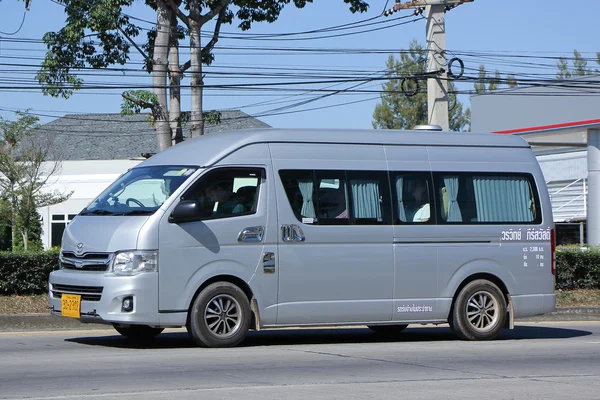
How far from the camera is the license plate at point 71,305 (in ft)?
39.0

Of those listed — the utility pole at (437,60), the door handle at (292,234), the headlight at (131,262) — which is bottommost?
the headlight at (131,262)

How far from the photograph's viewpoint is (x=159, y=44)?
25562 mm

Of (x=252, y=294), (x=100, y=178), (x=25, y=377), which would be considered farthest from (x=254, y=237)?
(x=100, y=178)

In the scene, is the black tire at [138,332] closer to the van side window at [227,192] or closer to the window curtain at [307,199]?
the van side window at [227,192]

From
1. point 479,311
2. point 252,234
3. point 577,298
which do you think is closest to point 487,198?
point 479,311

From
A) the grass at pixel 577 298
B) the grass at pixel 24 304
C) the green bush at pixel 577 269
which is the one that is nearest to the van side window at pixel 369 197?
the grass at pixel 24 304

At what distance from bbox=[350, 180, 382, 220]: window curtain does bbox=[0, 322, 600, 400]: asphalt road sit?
1.67 metres

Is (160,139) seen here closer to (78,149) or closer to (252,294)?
(252,294)

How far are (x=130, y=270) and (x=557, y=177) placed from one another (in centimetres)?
2980

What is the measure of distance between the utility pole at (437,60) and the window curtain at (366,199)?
12635 millimetres

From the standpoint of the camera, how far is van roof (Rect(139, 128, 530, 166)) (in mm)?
12609

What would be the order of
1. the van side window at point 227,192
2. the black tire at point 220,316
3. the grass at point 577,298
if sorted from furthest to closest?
the grass at point 577,298 < the van side window at point 227,192 < the black tire at point 220,316

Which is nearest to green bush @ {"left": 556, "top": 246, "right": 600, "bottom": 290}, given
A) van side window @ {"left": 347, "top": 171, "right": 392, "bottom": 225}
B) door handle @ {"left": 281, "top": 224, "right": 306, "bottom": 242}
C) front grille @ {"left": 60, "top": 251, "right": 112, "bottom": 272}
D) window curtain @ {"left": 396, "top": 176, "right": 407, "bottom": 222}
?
window curtain @ {"left": 396, "top": 176, "right": 407, "bottom": 222}

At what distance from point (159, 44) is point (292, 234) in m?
14.0
